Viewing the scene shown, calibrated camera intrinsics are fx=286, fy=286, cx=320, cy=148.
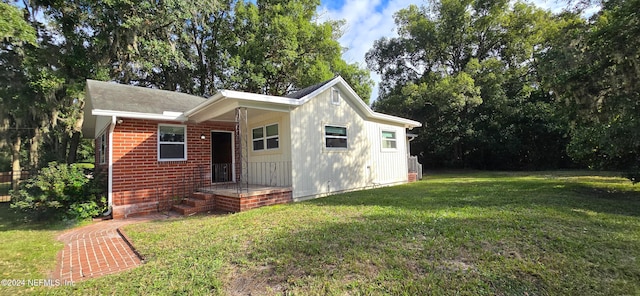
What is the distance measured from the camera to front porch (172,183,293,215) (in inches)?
278

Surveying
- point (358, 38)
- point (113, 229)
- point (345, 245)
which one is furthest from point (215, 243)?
point (358, 38)

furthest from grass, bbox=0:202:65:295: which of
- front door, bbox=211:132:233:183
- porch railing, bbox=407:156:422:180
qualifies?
porch railing, bbox=407:156:422:180

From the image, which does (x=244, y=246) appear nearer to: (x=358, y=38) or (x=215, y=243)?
(x=215, y=243)

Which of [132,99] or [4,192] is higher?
[132,99]

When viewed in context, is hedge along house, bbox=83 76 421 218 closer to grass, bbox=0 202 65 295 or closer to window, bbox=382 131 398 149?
window, bbox=382 131 398 149

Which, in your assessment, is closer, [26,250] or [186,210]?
[26,250]

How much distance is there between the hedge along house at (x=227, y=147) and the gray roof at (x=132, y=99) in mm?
26

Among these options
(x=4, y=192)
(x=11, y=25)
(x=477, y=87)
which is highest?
(x=477, y=87)

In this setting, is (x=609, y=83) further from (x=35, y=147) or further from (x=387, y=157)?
(x=35, y=147)

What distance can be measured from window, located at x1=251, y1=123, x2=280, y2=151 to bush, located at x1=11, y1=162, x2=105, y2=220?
4.36m

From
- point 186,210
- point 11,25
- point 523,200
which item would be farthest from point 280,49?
point 523,200

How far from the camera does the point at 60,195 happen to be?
6500 mm

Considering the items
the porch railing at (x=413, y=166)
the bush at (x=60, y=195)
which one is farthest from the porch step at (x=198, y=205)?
the porch railing at (x=413, y=166)

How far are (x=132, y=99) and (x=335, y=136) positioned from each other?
6.19 meters
